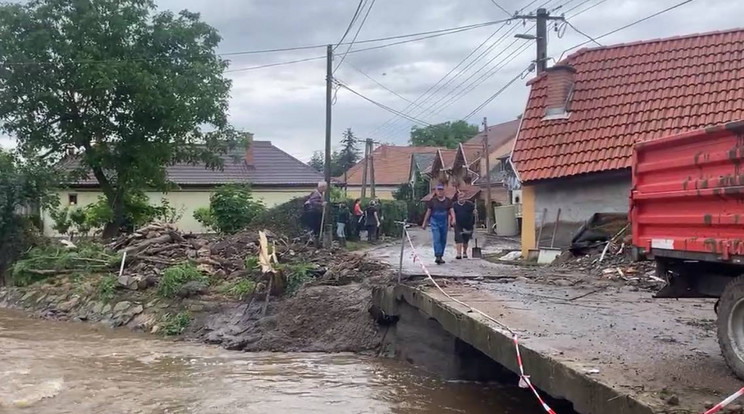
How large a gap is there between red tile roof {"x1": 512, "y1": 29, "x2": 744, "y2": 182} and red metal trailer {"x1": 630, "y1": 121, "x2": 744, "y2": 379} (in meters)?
8.82

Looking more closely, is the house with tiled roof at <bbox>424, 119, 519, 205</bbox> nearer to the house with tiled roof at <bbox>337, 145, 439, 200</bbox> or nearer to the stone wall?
the house with tiled roof at <bbox>337, 145, 439, 200</bbox>

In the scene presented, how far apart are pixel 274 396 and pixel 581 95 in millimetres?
10845

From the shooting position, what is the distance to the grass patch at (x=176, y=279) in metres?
16.8

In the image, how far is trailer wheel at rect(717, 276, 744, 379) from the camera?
5.23 metres

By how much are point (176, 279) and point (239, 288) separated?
5.77 ft

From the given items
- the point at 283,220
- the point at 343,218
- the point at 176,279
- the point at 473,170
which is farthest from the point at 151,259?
the point at 473,170

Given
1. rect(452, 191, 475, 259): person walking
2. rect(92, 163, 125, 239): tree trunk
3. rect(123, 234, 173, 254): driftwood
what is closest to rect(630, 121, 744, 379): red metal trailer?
rect(452, 191, 475, 259): person walking

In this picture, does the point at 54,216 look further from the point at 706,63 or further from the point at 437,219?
the point at 706,63

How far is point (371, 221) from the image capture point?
26594 millimetres

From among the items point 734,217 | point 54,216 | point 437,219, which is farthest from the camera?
point 54,216

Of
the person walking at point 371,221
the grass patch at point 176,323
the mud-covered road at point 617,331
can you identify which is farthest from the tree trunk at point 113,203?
the mud-covered road at point 617,331

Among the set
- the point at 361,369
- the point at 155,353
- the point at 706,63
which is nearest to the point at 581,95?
the point at 706,63

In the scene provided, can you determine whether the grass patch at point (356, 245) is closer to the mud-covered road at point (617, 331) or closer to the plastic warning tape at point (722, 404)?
the mud-covered road at point (617, 331)

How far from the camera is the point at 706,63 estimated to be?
15875mm
